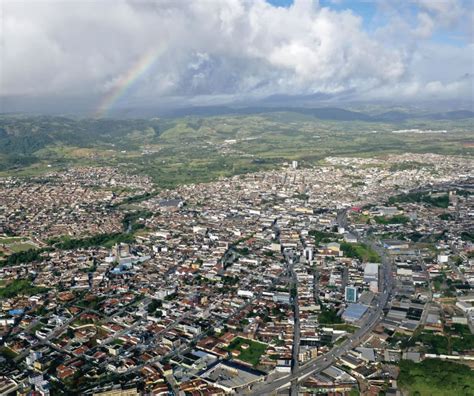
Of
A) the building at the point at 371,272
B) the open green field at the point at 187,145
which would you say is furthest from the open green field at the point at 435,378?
the open green field at the point at 187,145

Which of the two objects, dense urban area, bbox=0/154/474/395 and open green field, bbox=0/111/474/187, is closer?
dense urban area, bbox=0/154/474/395

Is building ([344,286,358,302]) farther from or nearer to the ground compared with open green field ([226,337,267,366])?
farther from the ground

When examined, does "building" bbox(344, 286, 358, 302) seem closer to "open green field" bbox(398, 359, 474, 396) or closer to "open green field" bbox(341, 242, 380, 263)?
"open green field" bbox(398, 359, 474, 396)

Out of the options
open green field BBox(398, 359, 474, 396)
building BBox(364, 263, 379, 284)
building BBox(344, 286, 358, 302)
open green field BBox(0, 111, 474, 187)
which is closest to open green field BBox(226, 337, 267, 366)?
open green field BBox(398, 359, 474, 396)

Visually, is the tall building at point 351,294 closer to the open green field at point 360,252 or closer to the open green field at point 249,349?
the open green field at point 249,349

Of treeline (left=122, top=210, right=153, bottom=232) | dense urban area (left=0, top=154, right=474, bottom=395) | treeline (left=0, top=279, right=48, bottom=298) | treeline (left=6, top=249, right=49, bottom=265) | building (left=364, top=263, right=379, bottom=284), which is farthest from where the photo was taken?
treeline (left=122, top=210, right=153, bottom=232)

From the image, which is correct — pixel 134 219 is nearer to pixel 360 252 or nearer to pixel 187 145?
pixel 360 252
